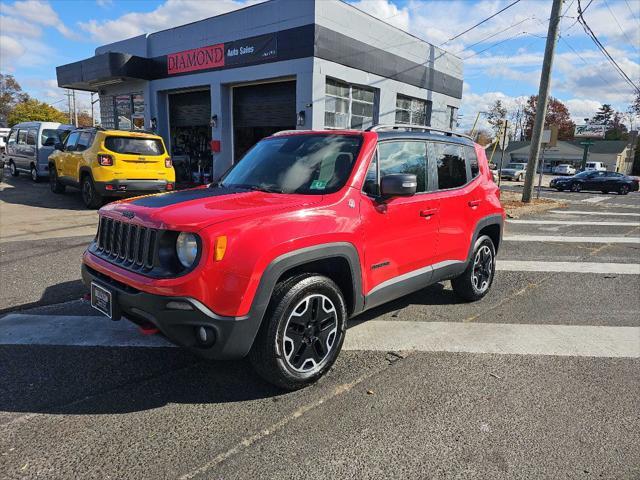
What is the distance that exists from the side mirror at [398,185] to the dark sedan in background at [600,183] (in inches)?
1157

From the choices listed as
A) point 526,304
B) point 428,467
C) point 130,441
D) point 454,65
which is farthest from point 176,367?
point 454,65

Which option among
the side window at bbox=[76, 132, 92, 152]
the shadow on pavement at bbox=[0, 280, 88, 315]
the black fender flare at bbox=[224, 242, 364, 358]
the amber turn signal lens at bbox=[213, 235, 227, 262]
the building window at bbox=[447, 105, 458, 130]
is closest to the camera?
the amber turn signal lens at bbox=[213, 235, 227, 262]

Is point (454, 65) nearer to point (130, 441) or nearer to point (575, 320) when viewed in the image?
point (575, 320)

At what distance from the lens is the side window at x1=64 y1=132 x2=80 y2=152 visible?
37.5 feet

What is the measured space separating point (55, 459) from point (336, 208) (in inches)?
86.6

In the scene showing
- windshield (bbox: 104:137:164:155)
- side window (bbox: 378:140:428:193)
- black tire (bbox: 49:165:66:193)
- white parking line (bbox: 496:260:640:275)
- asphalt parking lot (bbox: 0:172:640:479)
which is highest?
windshield (bbox: 104:137:164:155)

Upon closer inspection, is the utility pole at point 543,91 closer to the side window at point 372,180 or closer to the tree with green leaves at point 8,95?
the side window at point 372,180

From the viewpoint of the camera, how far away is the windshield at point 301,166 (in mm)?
3463

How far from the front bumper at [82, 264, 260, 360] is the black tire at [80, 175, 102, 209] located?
911 cm

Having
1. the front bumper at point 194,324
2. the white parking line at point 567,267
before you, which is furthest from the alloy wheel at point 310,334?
the white parking line at point 567,267

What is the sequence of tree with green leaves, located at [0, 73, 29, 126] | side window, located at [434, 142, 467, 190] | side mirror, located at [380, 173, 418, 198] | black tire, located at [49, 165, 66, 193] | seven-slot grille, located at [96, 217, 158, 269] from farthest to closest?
tree with green leaves, located at [0, 73, 29, 126] → black tire, located at [49, 165, 66, 193] → side window, located at [434, 142, 467, 190] → side mirror, located at [380, 173, 418, 198] → seven-slot grille, located at [96, 217, 158, 269]

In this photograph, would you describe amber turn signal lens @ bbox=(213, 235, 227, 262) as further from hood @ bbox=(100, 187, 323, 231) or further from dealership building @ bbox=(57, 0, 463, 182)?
dealership building @ bbox=(57, 0, 463, 182)

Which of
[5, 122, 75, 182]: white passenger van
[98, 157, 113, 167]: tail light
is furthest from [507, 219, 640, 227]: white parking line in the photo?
[5, 122, 75, 182]: white passenger van

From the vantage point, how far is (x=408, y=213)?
12.3 ft
